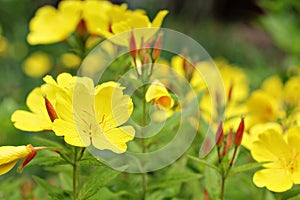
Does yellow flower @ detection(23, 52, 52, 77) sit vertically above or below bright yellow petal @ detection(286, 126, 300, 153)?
below

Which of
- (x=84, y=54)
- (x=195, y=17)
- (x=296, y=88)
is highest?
(x=84, y=54)

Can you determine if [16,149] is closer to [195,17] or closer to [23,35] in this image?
[23,35]

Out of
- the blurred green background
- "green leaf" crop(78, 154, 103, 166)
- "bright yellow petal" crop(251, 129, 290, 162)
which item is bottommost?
the blurred green background

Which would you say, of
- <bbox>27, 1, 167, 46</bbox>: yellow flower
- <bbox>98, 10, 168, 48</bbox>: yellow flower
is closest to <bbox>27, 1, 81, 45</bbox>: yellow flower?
→ <bbox>27, 1, 167, 46</bbox>: yellow flower

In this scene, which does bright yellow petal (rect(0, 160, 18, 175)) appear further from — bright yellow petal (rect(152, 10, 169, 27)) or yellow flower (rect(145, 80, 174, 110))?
bright yellow petal (rect(152, 10, 169, 27))

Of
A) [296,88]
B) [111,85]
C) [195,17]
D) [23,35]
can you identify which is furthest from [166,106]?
[195,17]

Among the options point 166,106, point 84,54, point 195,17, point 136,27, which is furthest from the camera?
point 195,17

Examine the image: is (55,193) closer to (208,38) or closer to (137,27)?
(137,27)

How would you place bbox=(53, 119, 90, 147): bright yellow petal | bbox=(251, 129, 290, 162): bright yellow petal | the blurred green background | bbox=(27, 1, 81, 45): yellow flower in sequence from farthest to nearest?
the blurred green background
bbox=(27, 1, 81, 45): yellow flower
bbox=(251, 129, 290, 162): bright yellow petal
bbox=(53, 119, 90, 147): bright yellow petal
